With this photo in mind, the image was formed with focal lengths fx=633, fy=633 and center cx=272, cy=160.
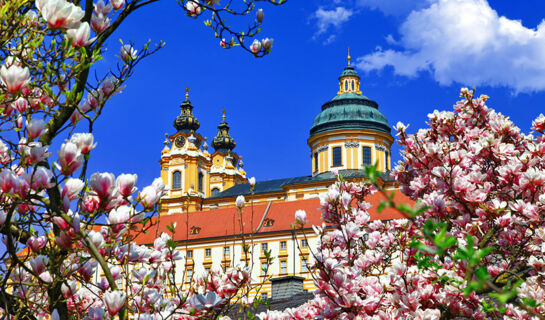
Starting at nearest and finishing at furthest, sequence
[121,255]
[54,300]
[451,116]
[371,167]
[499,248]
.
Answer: [371,167]
[54,300]
[121,255]
[499,248]
[451,116]

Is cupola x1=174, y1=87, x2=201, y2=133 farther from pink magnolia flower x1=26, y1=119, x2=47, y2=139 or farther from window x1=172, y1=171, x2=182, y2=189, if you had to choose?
pink magnolia flower x1=26, y1=119, x2=47, y2=139

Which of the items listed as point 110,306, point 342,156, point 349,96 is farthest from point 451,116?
point 349,96

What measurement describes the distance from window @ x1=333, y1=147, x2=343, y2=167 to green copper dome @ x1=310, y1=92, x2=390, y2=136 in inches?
91.2

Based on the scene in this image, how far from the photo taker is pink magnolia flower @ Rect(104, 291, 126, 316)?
326 cm

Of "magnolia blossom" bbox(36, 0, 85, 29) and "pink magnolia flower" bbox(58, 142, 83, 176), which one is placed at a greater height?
"magnolia blossom" bbox(36, 0, 85, 29)

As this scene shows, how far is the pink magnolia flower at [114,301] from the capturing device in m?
3.26

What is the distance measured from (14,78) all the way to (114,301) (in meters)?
1.23

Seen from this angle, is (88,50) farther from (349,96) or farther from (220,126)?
(220,126)

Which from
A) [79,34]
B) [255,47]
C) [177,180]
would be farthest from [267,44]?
[177,180]

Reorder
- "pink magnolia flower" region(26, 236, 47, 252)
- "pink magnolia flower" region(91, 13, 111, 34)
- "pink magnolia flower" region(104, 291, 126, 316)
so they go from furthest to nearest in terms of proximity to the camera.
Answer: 1. "pink magnolia flower" region(91, 13, 111, 34)
2. "pink magnolia flower" region(26, 236, 47, 252)
3. "pink magnolia flower" region(104, 291, 126, 316)

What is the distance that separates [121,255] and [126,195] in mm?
716

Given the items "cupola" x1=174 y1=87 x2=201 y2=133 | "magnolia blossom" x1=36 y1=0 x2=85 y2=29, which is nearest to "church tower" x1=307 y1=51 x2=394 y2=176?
"cupola" x1=174 y1=87 x2=201 y2=133

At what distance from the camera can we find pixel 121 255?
12.8 feet

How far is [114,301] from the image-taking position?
3277 millimetres
